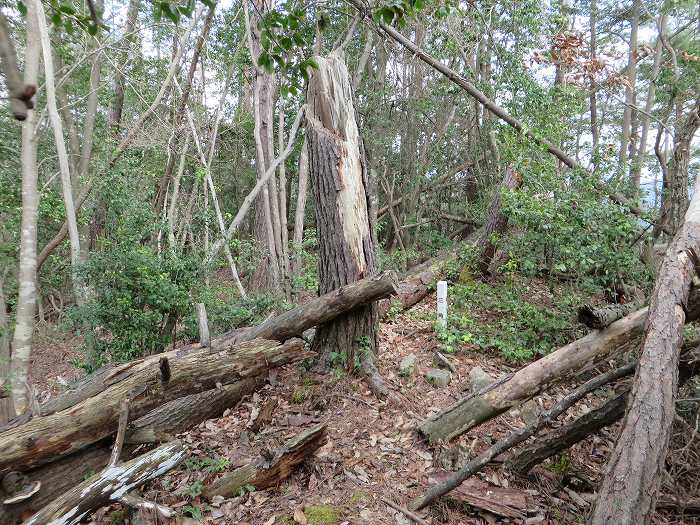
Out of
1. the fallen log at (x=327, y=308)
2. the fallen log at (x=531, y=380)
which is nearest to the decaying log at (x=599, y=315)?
the fallen log at (x=531, y=380)

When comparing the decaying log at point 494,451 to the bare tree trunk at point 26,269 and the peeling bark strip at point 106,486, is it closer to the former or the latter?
the peeling bark strip at point 106,486

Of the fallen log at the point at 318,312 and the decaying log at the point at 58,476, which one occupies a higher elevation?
the fallen log at the point at 318,312

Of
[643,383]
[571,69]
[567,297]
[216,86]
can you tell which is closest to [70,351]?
[216,86]

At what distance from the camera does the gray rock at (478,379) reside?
4941mm

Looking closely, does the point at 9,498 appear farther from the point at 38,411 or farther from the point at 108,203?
the point at 108,203

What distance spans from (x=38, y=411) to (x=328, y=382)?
9.05ft

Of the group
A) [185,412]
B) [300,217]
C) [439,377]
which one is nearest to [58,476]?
[185,412]

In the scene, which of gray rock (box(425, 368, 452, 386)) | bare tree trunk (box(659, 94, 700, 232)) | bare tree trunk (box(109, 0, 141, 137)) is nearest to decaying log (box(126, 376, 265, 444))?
gray rock (box(425, 368, 452, 386))

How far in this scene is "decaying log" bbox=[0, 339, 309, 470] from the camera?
324cm

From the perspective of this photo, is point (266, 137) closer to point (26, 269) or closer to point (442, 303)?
point (26, 269)

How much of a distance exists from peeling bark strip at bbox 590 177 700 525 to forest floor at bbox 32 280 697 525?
3.58ft

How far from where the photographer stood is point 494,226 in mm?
8180

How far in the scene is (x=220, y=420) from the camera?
4656 mm

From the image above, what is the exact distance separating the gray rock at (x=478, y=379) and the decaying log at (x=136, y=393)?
6.98 ft
